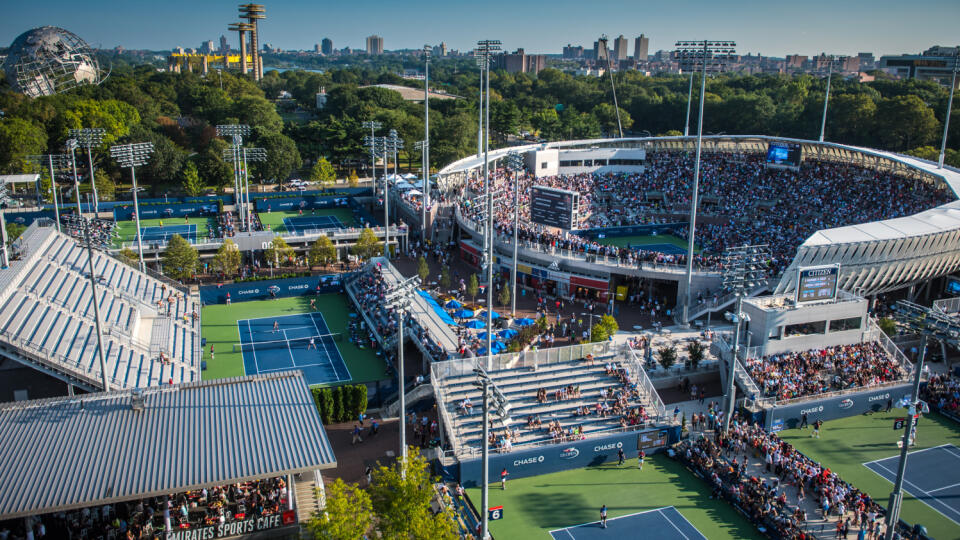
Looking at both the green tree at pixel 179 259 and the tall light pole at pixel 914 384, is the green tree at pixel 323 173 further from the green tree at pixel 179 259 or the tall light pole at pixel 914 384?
the tall light pole at pixel 914 384

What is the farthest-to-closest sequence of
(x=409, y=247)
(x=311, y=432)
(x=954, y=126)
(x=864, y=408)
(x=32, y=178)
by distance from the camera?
(x=954, y=126), (x=32, y=178), (x=409, y=247), (x=864, y=408), (x=311, y=432)

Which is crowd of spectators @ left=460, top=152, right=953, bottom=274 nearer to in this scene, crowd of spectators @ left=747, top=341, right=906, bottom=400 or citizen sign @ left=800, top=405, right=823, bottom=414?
crowd of spectators @ left=747, top=341, right=906, bottom=400

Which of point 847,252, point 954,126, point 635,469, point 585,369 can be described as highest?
point 954,126

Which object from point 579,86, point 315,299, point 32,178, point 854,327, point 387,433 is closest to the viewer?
point 387,433

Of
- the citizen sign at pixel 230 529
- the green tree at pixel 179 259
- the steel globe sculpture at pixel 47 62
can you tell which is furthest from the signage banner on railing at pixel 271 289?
the steel globe sculpture at pixel 47 62

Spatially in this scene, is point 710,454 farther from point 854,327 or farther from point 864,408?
point 854,327

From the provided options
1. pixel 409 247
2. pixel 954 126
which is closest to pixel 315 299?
pixel 409 247

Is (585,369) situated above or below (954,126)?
below

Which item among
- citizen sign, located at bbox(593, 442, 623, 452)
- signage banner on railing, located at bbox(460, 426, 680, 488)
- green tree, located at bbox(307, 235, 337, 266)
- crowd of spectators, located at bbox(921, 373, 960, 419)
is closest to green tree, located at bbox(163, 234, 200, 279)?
green tree, located at bbox(307, 235, 337, 266)
